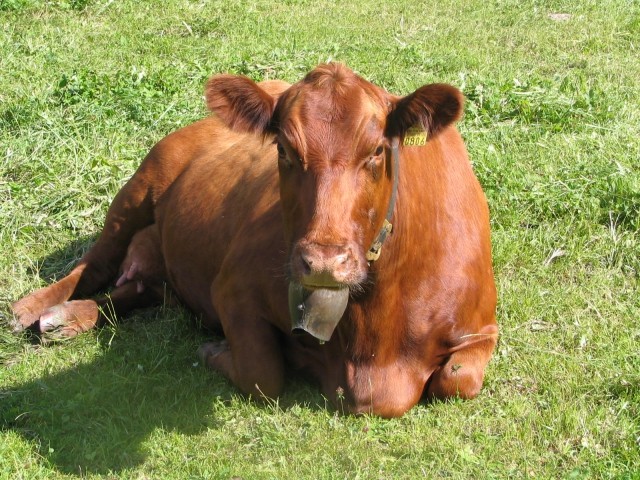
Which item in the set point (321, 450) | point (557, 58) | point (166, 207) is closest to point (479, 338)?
point (321, 450)

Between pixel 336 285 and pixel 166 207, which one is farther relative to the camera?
pixel 166 207

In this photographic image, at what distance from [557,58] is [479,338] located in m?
5.43

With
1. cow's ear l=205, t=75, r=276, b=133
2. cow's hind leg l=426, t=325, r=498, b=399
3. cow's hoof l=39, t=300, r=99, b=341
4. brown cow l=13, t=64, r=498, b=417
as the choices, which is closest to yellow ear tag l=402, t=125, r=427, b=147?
brown cow l=13, t=64, r=498, b=417

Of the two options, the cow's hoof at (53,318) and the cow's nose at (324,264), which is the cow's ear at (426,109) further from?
the cow's hoof at (53,318)

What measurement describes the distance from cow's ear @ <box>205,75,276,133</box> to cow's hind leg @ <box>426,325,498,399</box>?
65.0 inches

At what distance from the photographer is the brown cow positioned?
4855 mm

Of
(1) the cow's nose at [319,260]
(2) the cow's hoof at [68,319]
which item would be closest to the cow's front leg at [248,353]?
(2) the cow's hoof at [68,319]

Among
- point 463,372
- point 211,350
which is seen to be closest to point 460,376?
point 463,372

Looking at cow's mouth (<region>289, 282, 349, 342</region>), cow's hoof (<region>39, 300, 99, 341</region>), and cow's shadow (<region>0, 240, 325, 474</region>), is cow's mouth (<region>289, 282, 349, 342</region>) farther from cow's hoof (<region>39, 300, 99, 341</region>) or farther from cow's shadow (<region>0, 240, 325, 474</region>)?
cow's hoof (<region>39, 300, 99, 341</region>)

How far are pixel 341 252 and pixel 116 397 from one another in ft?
6.64

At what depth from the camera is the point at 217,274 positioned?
6977 millimetres

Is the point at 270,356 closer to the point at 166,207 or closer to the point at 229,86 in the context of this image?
the point at 229,86

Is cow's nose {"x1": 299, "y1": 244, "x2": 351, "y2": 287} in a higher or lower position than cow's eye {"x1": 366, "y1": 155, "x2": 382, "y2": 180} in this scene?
lower

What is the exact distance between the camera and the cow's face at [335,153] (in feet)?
15.5
